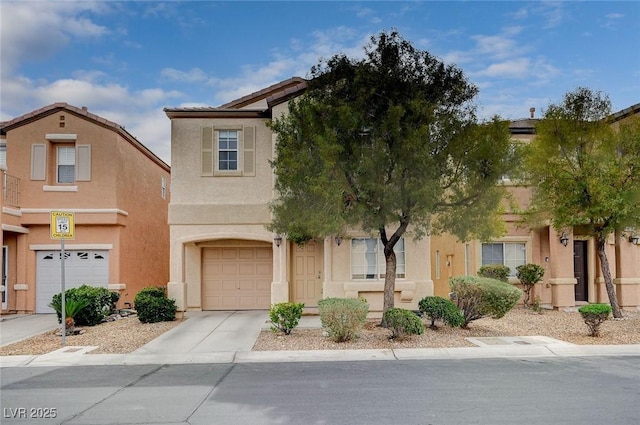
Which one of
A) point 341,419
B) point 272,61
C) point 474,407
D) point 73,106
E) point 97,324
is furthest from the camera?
point 73,106

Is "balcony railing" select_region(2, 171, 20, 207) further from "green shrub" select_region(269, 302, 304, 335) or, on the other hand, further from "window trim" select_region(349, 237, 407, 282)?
"window trim" select_region(349, 237, 407, 282)

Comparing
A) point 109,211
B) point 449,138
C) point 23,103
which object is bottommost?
point 109,211

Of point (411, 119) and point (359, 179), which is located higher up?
point (411, 119)

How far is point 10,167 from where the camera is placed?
1700 cm

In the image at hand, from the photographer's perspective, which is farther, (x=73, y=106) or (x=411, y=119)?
(x=73, y=106)

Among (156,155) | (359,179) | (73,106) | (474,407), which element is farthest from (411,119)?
(156,155)

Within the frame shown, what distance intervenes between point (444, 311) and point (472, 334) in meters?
0.93

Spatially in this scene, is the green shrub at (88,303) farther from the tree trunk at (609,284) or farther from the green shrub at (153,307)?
the tree trunk at (609,284)

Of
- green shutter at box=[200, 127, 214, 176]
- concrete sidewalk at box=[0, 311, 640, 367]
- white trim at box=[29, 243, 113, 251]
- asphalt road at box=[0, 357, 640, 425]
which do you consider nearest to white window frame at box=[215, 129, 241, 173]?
green shutter at box=[200, 127, 214, 176]

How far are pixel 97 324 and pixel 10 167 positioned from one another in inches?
268

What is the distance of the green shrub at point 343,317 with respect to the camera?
11219 mm

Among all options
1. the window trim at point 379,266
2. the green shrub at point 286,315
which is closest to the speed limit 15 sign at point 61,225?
the green shrub at point 286,315

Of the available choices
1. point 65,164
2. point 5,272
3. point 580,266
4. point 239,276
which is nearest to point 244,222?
point 239,276

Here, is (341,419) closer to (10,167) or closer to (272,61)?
(272,61)
